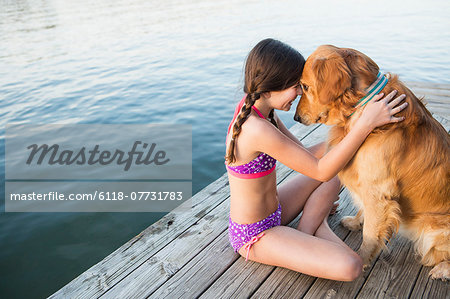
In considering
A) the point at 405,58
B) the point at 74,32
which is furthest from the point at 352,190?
the point at 74,32

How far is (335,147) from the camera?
215cm

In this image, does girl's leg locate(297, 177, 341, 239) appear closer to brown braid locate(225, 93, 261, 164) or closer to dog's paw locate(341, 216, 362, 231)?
dog's paw locate(341, 216, 362, 231)

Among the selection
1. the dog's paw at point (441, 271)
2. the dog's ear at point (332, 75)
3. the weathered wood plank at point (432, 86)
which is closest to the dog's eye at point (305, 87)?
the dog's ear at point (332, 75)

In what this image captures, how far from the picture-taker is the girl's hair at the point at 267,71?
213 cm

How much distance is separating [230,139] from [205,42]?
39.8 feet

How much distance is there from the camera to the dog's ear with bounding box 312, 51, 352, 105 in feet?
6.70

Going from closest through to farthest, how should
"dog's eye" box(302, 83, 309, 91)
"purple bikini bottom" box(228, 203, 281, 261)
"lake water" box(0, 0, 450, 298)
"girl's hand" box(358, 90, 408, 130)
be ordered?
1. "girl's hand" box(358, 90, 408, 130)
2. "dog's eye" box(302, 83, 309, 91)
3. "purple bikini bottom" box(228, 203, 281, 261)
4. "lake water" box(0, 0, 450, 298)

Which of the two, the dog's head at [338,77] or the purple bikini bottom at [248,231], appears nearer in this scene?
the dog's head at [338,77]

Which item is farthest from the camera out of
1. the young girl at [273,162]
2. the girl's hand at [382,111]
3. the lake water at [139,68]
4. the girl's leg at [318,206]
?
the lake water at [139,68]

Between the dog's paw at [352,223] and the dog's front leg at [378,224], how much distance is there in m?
0.39

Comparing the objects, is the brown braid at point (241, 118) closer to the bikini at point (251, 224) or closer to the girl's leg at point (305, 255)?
the bikini at point (251, 224)

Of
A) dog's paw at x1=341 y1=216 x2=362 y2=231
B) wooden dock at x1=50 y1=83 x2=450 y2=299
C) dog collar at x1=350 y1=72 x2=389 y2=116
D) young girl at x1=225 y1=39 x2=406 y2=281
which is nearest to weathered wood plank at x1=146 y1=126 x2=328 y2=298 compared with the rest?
wooden dock at x1=50 y1=83 x2=450 y2=299

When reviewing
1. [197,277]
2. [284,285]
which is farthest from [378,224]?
[197,277]

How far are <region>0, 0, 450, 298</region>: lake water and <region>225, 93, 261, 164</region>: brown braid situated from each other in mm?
283
